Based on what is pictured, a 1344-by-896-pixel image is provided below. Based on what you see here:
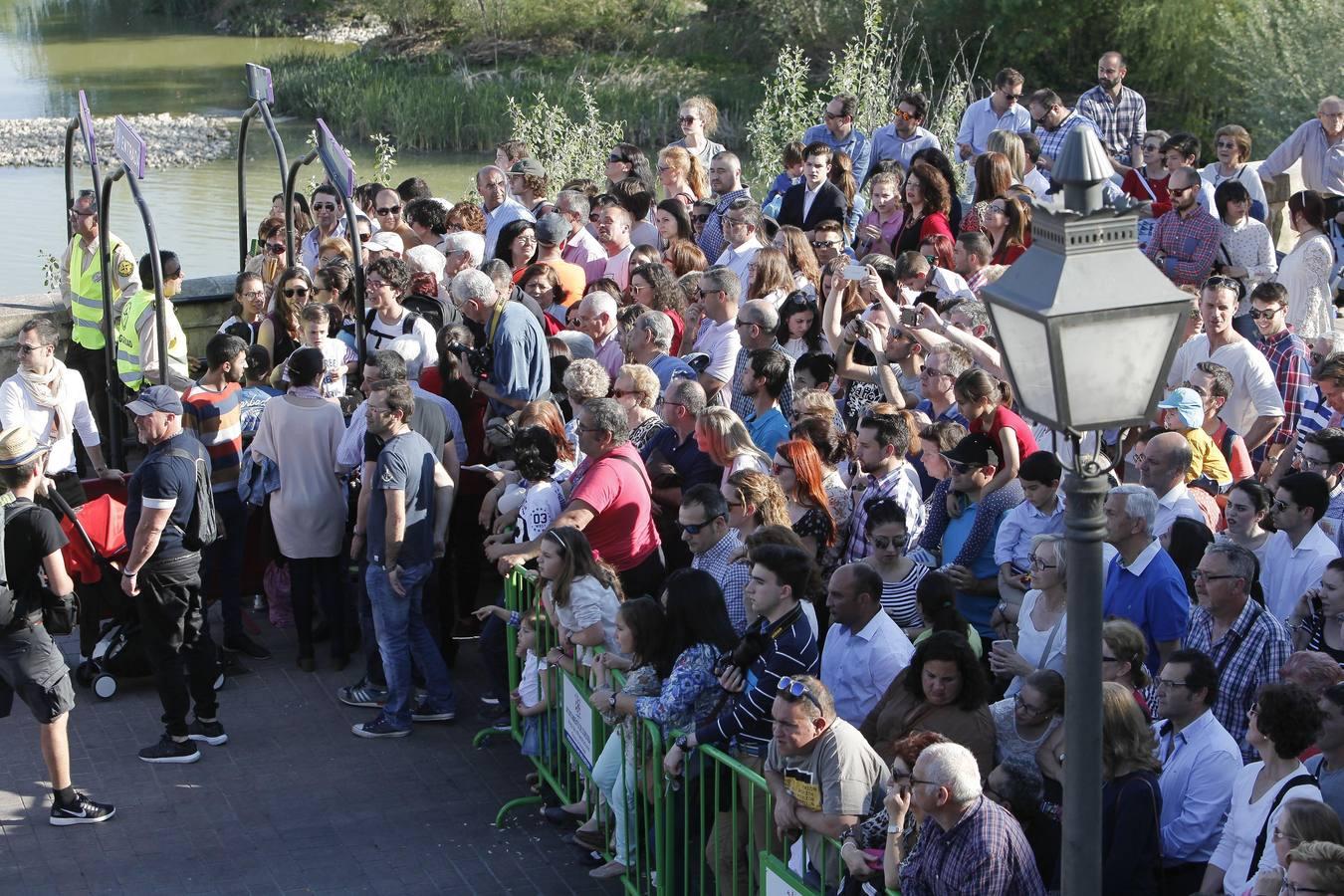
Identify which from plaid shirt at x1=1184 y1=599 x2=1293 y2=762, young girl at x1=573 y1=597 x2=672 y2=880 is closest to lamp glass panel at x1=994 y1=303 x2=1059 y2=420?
plaid shirt at x1=1184 y1=599 x2=1293 y2=762

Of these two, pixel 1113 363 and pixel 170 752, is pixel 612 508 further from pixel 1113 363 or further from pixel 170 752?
pixel 1113 363

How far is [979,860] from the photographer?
4355 millimetres

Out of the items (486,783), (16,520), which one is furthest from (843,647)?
(16,520)

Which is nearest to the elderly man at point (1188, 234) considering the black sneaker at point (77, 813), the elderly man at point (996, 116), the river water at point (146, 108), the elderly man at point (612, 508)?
the elderly man at point (996, 116)

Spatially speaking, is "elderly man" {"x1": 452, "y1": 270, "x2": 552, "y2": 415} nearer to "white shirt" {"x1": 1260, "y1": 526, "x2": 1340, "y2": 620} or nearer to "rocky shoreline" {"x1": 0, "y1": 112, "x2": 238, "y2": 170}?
"white shirt" {"x1": 1260, "y1": 526, "x2": 1340, "y2": 620}

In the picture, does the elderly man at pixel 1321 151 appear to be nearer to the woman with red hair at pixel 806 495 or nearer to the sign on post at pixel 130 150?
the woman with red hair at pixel 806 495

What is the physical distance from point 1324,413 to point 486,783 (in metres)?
4.44

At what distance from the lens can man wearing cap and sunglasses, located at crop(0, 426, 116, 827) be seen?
22.1 ft

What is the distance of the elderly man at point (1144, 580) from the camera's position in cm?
581

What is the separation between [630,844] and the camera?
6227mm

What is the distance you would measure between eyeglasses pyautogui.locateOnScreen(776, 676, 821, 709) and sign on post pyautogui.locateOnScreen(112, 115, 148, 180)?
232 inches

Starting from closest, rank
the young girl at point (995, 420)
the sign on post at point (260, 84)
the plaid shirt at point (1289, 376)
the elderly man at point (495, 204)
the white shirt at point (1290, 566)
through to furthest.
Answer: the white shirt at point (1290, 566) < the young girl at point (995, 420) < the plaid shirt at point (1289, 376) < the sign on post at point (260, 84) < the elderly man at point (495, 204)

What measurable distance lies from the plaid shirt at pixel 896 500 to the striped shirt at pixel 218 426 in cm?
345

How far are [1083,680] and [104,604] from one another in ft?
19.9
